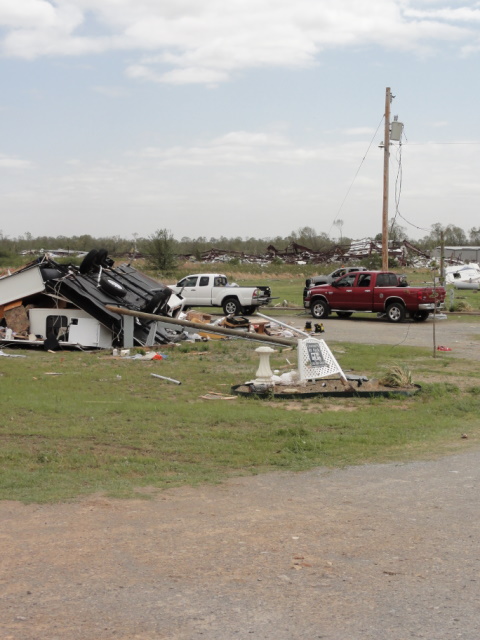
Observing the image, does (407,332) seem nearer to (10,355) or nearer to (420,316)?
(420,316)

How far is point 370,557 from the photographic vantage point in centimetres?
557

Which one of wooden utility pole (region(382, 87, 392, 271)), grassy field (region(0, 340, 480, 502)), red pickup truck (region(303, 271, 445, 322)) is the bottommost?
grassy field (region(0, 340, 480, 502))

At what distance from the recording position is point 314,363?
13359mm

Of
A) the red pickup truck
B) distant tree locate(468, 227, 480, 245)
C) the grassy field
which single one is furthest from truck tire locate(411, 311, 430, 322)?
distant tree locate(468, 227, 480, 245)

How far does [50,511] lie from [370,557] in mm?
2878

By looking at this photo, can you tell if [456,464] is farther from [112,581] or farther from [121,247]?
[121,247]

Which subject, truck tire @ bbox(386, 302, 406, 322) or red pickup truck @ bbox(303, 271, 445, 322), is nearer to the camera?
red pickup truck @ bbox(303, 271, 445, 322)

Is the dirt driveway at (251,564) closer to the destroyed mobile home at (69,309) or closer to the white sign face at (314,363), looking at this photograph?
the white sign face at (314,363)

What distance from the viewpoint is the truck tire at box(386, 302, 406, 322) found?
98.4 ft

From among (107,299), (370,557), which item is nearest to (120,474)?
(370,557)

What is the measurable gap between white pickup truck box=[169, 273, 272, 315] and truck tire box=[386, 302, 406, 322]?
4981mm

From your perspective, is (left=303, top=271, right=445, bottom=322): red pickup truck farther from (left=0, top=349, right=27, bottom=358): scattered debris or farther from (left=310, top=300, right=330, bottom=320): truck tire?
(left=0, top=349, right=27, bottom=358): scattered debris

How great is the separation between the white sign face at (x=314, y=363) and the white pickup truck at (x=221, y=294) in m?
17.9

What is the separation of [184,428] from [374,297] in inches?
829
